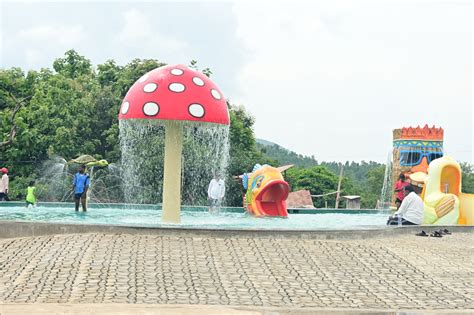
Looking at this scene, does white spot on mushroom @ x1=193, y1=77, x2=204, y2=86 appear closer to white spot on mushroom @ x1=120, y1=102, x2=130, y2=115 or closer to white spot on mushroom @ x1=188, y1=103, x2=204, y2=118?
white spot on mushroom @ x1=188, y1=103, x2=204, y2=118

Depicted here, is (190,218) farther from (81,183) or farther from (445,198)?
(445,198)

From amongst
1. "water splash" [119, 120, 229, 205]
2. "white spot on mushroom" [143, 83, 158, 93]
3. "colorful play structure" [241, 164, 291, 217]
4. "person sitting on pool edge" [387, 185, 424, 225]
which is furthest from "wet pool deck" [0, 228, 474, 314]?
"water splash" [119, 120, 229, 205]

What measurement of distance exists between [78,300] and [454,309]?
4711 millimetres

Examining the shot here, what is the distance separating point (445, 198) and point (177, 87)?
7440 millimetres

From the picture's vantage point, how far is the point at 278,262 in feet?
39.7

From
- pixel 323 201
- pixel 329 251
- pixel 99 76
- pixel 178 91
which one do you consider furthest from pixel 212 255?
pixel 323 201

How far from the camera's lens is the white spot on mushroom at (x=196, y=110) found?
1634 cm

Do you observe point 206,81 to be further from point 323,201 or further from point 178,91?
point 323,201

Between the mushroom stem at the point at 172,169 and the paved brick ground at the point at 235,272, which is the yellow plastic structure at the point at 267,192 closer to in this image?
the mushroom stem at the point at 172,169

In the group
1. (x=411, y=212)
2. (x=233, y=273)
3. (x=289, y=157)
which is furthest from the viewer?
(x=289, y=157)

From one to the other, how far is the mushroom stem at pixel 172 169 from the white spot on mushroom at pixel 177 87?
2.31 feet

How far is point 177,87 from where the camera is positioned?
1659cm

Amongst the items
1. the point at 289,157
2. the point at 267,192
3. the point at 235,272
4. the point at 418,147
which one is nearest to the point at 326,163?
the point at 289,157

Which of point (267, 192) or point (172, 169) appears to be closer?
point (172, 169)
